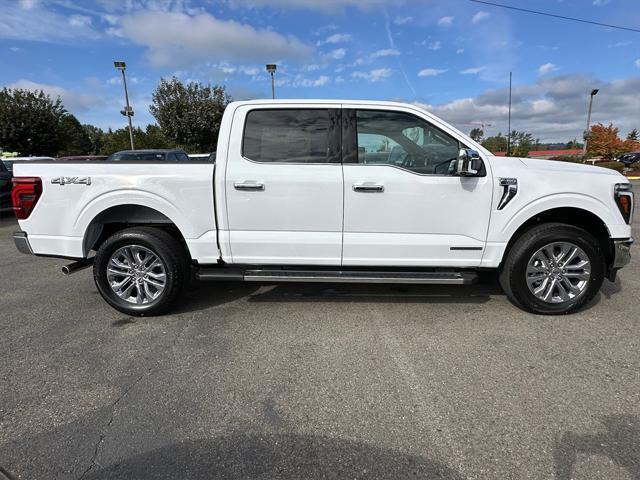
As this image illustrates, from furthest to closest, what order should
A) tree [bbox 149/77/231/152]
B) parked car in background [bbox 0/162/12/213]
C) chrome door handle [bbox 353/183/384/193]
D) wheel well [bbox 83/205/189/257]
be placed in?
tree [bbox 149/77/231/152] → parked car in background [bbox 0/162/12/213] → wheel well [bbox 83/205/189/257] → chrome door handle [bbox 353/183/384/193]

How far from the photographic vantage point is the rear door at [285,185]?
3758 millimetres

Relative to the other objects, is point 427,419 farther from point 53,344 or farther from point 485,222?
point 53,344

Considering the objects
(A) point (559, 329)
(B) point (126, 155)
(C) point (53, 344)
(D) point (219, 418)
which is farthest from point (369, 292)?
(B) point (126, 155)

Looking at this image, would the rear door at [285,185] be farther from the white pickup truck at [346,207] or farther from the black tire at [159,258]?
the black tire at [159,258]

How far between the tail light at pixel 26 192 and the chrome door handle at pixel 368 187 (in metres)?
3.04

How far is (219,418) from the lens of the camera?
2.54 metres

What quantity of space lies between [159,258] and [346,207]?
1907 millimetres

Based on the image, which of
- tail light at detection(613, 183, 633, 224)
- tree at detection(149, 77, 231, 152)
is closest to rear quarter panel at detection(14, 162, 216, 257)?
tail light at detection(613, 183, 633, 224)

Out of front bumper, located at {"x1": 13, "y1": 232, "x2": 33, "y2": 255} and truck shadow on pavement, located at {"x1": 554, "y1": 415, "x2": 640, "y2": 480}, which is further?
front bumper, located at {"x1": 13, "y1": 232, "x2": 33, "y2": 255}

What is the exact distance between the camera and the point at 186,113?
27141mm

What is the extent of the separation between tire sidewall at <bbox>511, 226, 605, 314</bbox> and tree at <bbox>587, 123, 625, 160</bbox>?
39865 mm

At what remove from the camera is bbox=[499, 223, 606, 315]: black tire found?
382 centimetres

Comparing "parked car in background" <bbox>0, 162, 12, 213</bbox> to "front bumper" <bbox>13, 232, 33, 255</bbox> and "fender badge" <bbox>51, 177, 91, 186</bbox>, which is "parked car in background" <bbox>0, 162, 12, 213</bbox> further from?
"fender badge" <bbox>51, 177, 91, 186</bbox>

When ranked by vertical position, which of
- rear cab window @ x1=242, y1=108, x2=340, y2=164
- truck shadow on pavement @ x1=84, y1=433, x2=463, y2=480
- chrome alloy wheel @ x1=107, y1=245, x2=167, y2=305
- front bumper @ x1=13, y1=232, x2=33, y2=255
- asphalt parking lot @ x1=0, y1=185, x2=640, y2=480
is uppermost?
rear cab window @ x1=242, y1=108, x2=340, y2=164
